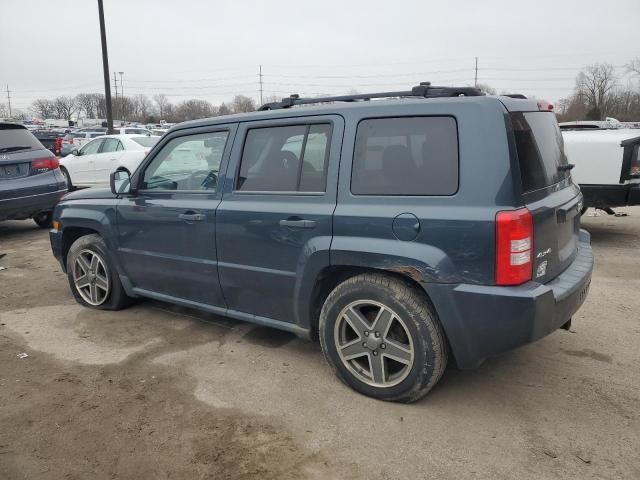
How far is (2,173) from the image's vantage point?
773 centimetres

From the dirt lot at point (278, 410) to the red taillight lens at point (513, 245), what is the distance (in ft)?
2.94

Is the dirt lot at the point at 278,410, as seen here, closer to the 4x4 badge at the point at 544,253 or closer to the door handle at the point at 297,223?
the 4x4 badge at the point at 544,253

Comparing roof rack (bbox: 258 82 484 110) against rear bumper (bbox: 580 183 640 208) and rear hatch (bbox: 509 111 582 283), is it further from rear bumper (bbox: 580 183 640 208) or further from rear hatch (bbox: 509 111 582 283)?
rear bumper (bbox: 580 183 640 208)

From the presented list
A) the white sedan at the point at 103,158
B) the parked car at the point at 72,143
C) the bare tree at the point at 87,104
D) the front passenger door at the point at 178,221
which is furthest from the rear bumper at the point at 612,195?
the bare tree at the point at 87,104

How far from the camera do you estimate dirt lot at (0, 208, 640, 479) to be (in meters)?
2.61

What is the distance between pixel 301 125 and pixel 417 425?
2.04 metres

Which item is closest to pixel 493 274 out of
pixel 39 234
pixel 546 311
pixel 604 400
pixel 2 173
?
pixel 546 311

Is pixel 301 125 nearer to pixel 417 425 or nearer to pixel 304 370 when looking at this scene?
pixel 304 370

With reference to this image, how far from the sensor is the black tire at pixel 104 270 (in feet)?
15.6

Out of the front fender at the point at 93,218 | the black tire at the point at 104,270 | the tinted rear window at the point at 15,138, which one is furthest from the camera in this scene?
the tinted rear window at the point at 15,138

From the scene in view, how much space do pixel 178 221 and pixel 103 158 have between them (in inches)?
392

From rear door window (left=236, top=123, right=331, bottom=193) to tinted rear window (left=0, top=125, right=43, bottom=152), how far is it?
5.99m

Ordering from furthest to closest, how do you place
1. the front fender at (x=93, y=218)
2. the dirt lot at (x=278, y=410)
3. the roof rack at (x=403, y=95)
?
the front fender at (x=93, y=218) < the roof rack at (x=403, y=95) < the dirt lot at (x=278, y=410)

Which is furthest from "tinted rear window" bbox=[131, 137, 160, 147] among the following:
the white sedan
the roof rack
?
the roof rack
